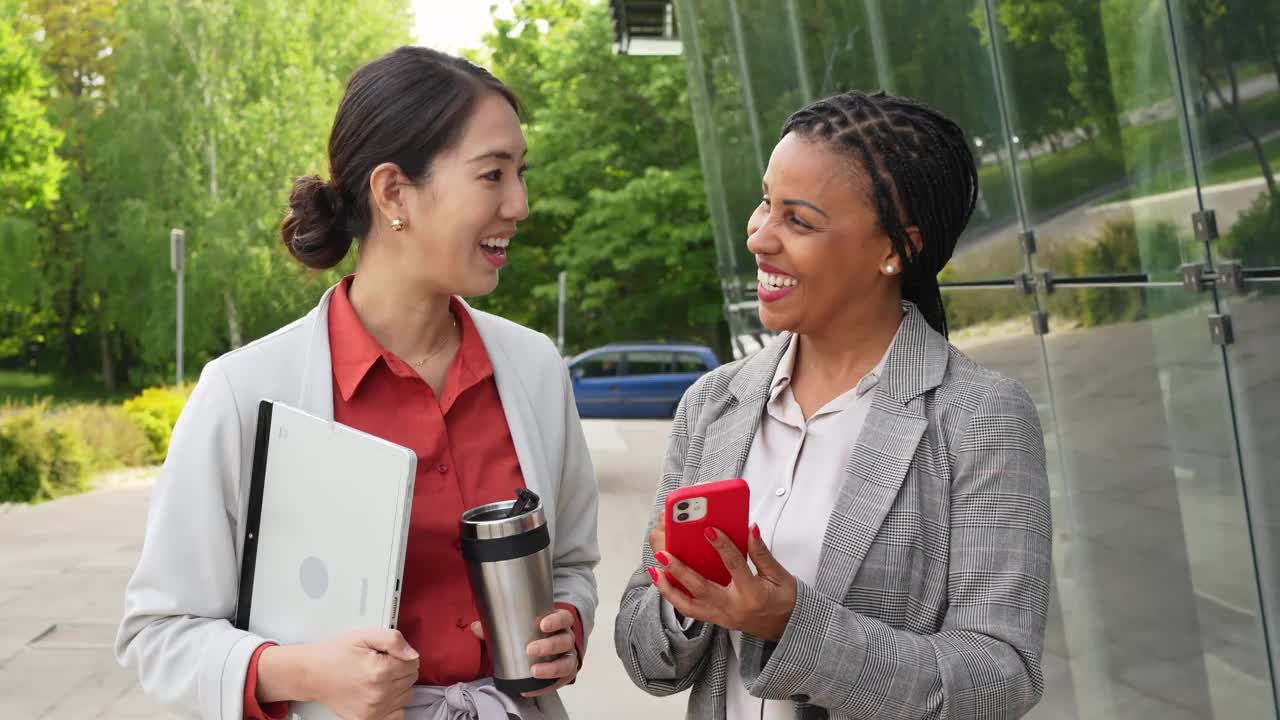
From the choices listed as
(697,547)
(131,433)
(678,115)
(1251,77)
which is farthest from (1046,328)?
(678,115)

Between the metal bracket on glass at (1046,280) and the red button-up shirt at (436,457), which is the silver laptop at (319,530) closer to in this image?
the red button-up shirt at (436,457)

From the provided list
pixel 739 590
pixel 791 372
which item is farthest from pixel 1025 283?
pixel 739 590

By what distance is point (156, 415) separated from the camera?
15188 millimetres

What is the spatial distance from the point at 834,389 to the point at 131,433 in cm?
1368

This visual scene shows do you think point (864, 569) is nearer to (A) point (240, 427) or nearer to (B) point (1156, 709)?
(A) point (240, 427)

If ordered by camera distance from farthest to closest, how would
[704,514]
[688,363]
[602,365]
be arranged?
[602,365] < [688,363] < [704,514]

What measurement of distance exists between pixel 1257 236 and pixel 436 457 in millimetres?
2080

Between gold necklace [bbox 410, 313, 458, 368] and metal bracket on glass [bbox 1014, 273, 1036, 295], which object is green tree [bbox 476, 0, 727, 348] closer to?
metal bracket on glass [bbox 1014, 273, 1036, 295]

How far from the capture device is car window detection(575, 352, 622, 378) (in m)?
Answer: 20.5

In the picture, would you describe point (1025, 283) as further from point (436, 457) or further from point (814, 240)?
point (436, 457)

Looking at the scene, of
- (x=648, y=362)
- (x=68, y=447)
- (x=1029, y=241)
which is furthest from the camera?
(x=648, y=362)

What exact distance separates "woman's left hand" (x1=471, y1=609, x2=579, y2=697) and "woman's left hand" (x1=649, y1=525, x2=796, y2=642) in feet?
0.91

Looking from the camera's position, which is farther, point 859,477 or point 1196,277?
point 1196,277

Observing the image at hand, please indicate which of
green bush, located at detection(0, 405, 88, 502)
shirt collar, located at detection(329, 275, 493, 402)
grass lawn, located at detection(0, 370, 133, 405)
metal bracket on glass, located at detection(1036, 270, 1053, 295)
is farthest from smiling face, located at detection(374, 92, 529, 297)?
grass lawn, located at detection(0, 370, 133, 405)
